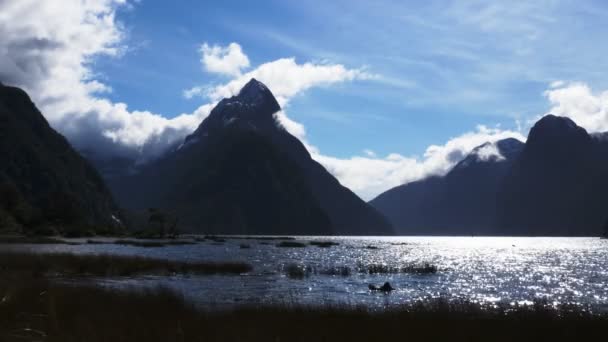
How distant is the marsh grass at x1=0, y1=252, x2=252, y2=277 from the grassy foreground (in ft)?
75.5

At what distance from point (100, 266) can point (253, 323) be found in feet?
119

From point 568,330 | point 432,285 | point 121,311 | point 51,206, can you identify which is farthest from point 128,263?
point 51,206

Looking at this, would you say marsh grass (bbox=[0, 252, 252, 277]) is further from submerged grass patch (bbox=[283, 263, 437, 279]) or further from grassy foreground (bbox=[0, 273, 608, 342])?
grassy foreground (bbox=[0, 273, 608, 342])

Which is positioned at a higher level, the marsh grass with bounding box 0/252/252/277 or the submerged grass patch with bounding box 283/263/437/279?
the marsh grass with bounding box 0/252/252/277

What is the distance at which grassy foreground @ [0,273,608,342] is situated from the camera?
59.3 ft

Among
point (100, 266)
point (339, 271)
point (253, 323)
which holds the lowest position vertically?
point (339, 271)

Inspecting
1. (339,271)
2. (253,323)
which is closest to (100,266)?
(339,271)

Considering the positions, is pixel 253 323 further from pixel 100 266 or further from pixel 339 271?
pixel 339 271

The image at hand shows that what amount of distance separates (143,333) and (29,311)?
6875 mm

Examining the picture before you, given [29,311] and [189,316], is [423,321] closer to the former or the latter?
[189,316]

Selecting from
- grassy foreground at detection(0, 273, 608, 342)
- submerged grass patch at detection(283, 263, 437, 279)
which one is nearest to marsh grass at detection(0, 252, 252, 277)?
submerged grass patch at detection(283, 263, 437, 279)

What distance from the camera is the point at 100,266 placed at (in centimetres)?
5262

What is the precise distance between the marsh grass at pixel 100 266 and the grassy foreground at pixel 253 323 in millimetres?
23012

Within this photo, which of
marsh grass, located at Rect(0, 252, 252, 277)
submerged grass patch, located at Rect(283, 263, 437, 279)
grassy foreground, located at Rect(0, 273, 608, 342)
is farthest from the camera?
submerged grass patch, located at Rect(283, 263, 437, 279)
